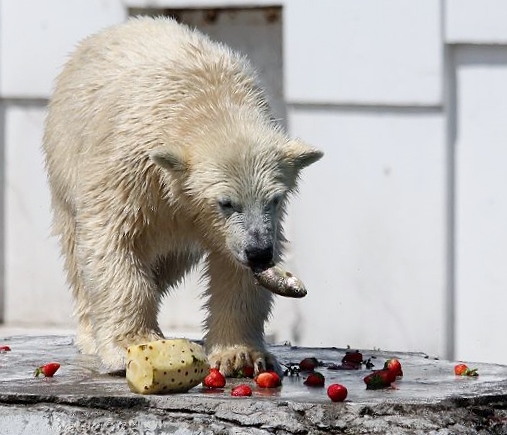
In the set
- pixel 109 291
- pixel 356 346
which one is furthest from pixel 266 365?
pixel 356 346

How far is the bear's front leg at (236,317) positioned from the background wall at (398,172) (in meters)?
3.18

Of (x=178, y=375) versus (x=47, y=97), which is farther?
(x=47, y=97)

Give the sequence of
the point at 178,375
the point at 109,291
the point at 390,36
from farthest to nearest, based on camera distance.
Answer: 1. the point at 390,36
2. the point at 109,291
3. the point at 178,375

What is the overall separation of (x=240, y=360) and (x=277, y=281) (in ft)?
1.83

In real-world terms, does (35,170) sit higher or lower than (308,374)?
higher

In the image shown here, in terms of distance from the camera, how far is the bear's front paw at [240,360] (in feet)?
22.8

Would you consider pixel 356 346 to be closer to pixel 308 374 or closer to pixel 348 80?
pixel 348 80

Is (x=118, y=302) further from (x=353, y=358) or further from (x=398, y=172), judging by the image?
(x=398, y=172)

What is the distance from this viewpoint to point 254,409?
622 centimetres

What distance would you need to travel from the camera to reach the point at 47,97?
432 inches

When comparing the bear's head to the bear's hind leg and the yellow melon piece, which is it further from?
the bear's hind leg

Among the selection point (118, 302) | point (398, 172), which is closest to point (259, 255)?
point (118, 302)

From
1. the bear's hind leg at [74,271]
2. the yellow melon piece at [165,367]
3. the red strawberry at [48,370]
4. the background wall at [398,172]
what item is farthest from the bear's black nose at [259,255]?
the background wall at [398,172]

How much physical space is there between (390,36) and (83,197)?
3643 mm
